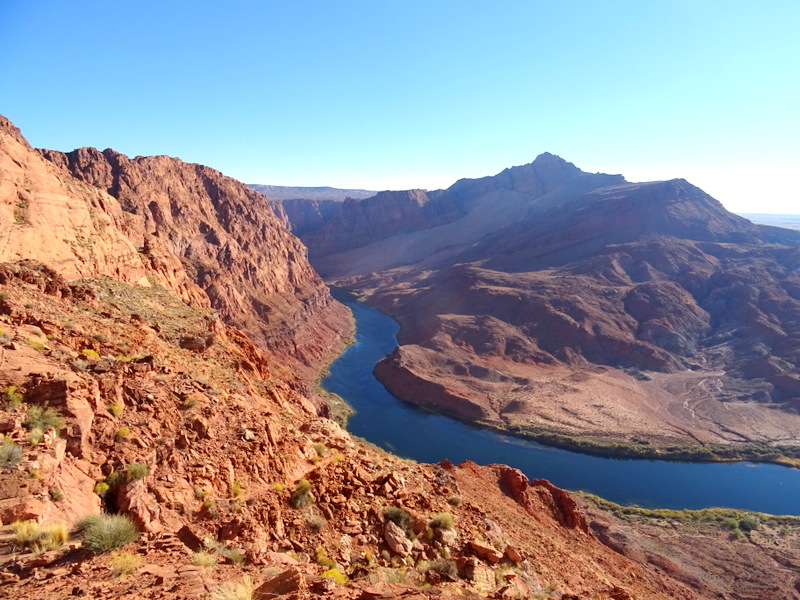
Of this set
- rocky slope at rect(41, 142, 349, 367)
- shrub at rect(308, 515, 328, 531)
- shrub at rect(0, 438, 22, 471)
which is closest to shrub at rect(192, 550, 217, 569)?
shrub at rect(308, 515, 328, 531)

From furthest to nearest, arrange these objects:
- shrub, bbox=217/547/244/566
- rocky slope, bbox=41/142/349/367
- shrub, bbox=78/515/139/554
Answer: rocky slope, bbox=41/142/349/367 → shrub, bbox=217/547/244/566 → shrub, bbox=78/515/139/554

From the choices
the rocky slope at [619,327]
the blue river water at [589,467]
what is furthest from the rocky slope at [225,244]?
the blue river water at [589,467]

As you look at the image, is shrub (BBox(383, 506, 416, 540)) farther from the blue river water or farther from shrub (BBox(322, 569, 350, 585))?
the blue river water

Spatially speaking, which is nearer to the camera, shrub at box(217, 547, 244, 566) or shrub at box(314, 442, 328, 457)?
shrub at box(217, 547, 244, 566)

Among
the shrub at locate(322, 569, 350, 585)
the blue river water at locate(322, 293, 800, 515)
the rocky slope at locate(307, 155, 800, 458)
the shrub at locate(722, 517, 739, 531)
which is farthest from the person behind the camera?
the rocky slope at locate(307, 155, 800, 458)

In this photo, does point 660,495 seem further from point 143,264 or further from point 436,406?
point 143,264

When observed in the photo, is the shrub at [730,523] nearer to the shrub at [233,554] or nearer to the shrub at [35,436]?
the shrub at [233,554]
